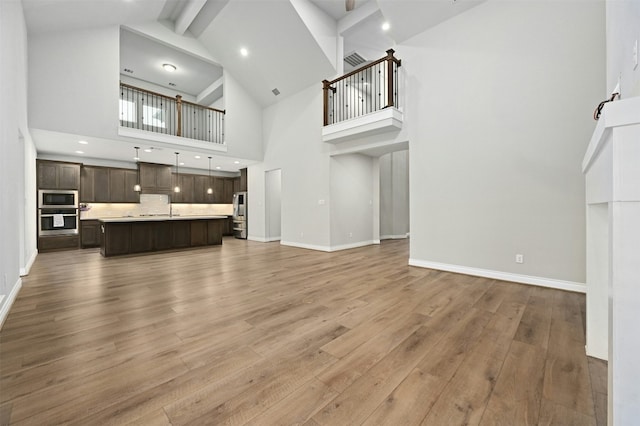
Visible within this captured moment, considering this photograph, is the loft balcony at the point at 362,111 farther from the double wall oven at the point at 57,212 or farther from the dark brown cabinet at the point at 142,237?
the double wall oven at the point at 57,212

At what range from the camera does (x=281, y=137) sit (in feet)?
25.3

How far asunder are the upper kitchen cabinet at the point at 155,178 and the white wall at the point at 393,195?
710 centimetres

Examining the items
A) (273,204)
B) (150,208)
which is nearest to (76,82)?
(150,208)

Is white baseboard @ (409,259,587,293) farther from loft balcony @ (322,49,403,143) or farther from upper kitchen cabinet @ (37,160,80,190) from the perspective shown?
upper kitchen cabinet @ (37,160,80,190)

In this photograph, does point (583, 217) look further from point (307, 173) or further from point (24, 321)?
point (24, 321)

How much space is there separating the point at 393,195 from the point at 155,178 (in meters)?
7.83

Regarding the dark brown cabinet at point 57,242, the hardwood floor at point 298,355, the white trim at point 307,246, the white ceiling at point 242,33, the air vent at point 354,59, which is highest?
the air vent at point 354,59

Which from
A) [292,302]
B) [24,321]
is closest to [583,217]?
[292,302]

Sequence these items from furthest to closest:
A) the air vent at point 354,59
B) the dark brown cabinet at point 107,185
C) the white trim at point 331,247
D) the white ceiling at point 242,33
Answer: the air vent at point 354,59 → the dark brown cabinet at point 107,185 → the white trim at point 331,247 → the white ceiling at point 242,33

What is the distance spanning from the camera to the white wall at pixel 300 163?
260 inches

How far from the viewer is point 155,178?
844cm

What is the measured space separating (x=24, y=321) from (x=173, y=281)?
151 cm

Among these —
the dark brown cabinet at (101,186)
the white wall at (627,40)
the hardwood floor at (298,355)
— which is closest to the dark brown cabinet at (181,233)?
the dark brown cabinet at (101,186)

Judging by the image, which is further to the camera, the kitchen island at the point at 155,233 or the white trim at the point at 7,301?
the kitchen island at the point at 155,233
